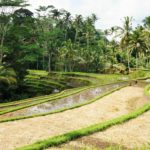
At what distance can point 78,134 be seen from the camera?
45.9ft

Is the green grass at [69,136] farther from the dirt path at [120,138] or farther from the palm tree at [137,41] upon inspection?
the palm tree at [137,41]

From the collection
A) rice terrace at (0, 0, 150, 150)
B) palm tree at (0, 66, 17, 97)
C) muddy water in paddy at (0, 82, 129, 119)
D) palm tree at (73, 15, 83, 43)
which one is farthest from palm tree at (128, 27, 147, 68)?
muddy water in paddy at (0, 82, 129, 119)

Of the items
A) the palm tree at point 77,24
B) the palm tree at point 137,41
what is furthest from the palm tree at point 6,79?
the palm tree at point 77,24

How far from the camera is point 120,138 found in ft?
45.8

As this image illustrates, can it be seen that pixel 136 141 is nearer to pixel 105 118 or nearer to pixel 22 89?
pixel 105 118

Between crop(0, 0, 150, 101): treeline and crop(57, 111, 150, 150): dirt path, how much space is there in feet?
69.9

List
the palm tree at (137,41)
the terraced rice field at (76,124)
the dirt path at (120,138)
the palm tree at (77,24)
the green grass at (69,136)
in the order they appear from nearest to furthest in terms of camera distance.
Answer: the green grass at (69,136), the dirt path at (120,138), the terraced rice field at (76,124), the palm tree at (137,41), the palm tree at (77,24)

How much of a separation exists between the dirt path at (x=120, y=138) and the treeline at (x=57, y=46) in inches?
839

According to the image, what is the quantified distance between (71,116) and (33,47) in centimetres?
3424

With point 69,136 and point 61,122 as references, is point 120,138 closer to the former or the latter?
point 69,136

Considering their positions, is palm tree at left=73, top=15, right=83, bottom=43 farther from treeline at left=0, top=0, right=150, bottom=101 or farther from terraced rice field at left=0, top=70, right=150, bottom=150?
terraced rice field at left=0, top=70, right=150, bottom=150

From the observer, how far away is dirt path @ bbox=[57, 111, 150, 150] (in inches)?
504

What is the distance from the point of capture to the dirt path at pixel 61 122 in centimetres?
1360

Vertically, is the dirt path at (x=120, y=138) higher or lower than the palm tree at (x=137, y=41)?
lower
